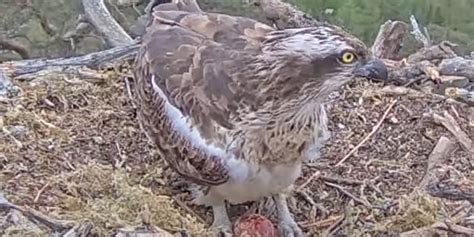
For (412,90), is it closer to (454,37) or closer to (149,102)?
(149,102)

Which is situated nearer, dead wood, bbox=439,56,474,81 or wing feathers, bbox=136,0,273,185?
wing feathers, bbox=136,0,273,185

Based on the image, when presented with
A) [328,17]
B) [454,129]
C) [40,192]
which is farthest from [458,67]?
[328,17]

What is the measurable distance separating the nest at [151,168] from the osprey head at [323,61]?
0.67 m

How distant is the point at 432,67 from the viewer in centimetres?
608

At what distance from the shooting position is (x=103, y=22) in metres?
6.53

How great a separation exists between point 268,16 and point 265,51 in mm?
1485

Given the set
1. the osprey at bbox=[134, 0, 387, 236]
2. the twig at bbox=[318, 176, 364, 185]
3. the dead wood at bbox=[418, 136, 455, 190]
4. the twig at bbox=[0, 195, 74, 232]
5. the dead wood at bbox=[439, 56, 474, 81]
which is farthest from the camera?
the dead wood at bbox=[439, 56, 474, 81]

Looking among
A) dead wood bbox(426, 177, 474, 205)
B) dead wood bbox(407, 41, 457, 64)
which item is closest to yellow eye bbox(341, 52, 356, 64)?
dead wood bbox(426, 177, 474, 205)

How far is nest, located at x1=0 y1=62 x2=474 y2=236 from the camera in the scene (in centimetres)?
474

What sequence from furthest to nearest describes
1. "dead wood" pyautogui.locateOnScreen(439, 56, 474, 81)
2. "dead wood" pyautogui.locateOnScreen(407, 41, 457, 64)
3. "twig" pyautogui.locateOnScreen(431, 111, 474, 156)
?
"dead wood" pyautogui.locateOnScreen(407, 41, 457, 64)
"dead wood" pyautogui.locateOnScreen(439, 56, 474, 81)
"twig" pyautogui.locateOnScreen(431, 111, 474, 156)

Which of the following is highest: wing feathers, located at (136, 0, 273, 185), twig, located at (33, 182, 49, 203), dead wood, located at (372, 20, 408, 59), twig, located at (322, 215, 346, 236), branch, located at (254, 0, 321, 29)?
wing feathers, located at (136, 0, 273, 185)

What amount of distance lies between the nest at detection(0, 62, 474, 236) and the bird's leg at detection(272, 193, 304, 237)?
11cm

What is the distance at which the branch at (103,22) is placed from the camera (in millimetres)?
6508

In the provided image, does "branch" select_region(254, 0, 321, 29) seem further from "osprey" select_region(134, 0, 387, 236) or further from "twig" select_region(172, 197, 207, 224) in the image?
"twig" select_region(172, 197, 207, 224)
